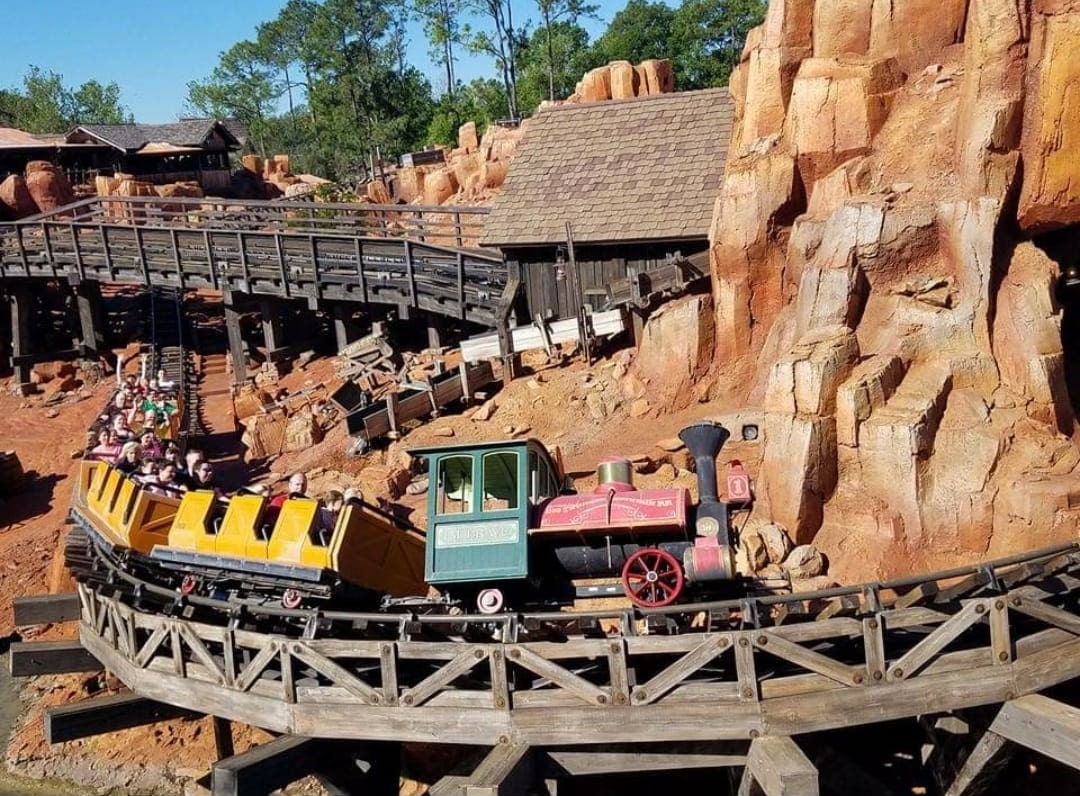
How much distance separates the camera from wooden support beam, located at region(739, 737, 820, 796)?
7.18 meters

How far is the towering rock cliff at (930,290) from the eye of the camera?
12016 millimetres

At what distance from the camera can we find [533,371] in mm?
20766

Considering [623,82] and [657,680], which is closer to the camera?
[657,680]

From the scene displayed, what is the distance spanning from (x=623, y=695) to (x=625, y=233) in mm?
13345

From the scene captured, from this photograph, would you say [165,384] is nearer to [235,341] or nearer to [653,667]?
[235,341]

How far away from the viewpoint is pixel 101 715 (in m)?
10.1

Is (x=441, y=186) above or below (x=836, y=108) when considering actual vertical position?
below

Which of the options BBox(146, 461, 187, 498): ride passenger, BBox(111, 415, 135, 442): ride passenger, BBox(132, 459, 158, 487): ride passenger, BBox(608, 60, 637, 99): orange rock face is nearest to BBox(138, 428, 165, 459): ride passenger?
BBox(111, 415, 135, 442): ride passenger

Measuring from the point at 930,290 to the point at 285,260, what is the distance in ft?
53.9

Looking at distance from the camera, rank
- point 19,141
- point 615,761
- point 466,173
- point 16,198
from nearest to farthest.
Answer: point 615,761 < point 466,173 < point 16,198 < point 19,141

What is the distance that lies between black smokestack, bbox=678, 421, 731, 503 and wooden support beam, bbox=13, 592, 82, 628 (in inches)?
290

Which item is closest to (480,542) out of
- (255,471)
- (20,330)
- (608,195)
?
(255,471)

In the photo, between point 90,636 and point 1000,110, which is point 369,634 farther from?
point 1000,110

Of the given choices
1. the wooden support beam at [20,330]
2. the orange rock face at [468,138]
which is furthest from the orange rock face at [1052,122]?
the orange rock face at [468,138]
